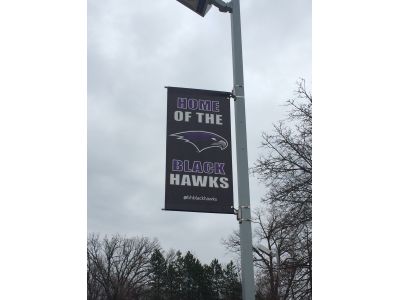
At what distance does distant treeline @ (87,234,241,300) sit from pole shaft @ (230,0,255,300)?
54687mm

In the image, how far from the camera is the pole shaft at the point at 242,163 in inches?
174

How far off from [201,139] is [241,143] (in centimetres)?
44

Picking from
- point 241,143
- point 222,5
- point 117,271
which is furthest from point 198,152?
point 117,271

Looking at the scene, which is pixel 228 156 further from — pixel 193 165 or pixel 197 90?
pixel 197 90

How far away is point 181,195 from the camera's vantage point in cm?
476

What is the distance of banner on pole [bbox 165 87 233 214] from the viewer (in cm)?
479

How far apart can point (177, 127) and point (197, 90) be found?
548 mm

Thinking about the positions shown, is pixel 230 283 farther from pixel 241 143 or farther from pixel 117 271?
pixel 241 143

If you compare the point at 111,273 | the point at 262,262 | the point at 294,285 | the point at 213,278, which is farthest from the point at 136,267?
the point at 294,285

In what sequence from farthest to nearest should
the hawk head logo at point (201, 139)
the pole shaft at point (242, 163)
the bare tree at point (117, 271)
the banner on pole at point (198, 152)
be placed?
the bare tree at point (117, 271)
the hawk head logo at point (201, 139)
the banner on pole at point (198, 152)
the pole shaft at point (242, 163)

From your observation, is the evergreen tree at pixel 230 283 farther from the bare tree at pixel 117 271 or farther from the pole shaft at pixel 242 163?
the pole shaft at pixel 242 163

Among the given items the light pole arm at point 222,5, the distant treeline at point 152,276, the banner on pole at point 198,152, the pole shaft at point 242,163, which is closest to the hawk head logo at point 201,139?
the banner on pole at point 198,152

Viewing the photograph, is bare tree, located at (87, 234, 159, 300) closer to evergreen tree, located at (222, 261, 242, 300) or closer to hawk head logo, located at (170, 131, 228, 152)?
evergreen tree, located at (222, 261, 242, 300)

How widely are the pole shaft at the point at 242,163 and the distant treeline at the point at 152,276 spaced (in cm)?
5469
